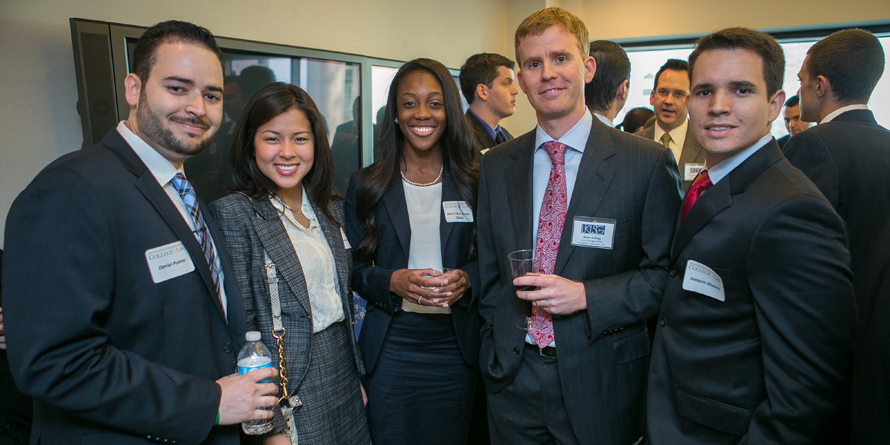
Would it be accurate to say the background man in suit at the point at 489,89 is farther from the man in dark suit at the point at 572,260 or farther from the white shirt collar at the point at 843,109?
the man in dark suit at the point at 572,260

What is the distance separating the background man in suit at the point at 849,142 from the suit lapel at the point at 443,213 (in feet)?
5.99

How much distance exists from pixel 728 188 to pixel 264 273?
1489 mm

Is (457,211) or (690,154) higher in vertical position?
(690,154)

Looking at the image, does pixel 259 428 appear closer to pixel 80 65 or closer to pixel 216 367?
pixel 216 367

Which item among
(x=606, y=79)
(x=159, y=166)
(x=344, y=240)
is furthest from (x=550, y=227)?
(x=606, y=79)

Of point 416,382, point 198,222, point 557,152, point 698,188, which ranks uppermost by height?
point 557,152

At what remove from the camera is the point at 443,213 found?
2.31 metres

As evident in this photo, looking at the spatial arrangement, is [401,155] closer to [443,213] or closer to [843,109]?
[443,213]

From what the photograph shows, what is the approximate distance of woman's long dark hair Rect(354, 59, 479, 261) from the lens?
7.59 ft

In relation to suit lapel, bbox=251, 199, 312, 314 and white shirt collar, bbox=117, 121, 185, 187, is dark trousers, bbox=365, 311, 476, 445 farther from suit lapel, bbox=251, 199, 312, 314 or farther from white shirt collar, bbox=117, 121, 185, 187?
white shirt collar, bbox=117, 121, 185, 187

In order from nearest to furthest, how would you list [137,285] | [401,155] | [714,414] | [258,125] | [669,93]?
[137,285] < [714,414] < [258,125] < [401,155] < [669,93]

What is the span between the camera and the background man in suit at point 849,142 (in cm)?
243

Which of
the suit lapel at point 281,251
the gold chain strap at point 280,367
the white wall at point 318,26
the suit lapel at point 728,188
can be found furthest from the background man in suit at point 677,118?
the gold chain strap at point 280,367

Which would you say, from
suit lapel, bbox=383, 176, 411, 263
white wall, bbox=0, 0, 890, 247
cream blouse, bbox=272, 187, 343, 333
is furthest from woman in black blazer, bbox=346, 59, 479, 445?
white wall, bbox=0, 0, 890, 247
